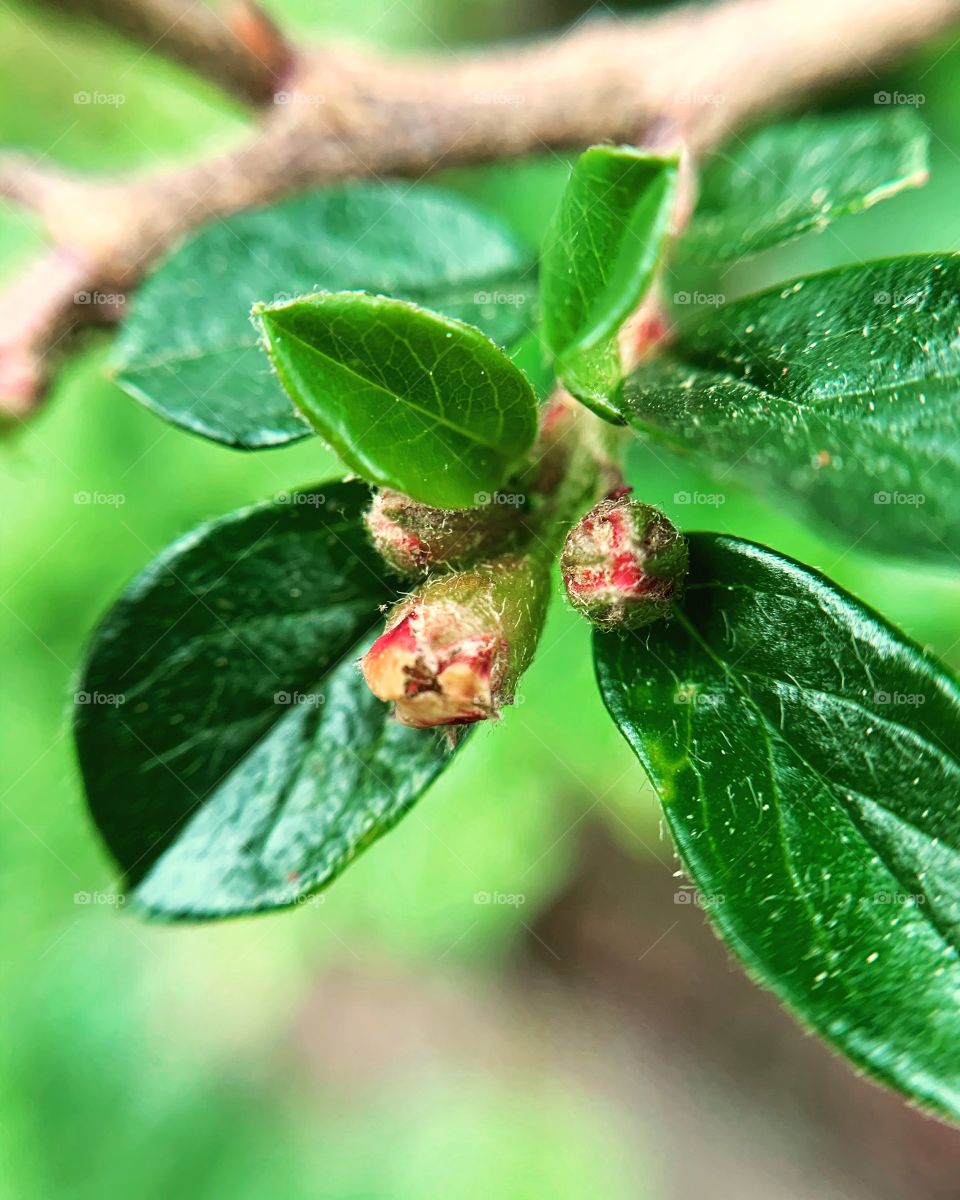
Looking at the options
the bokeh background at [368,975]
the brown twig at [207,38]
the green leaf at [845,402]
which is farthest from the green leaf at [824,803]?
the bokeh background at [368,975]

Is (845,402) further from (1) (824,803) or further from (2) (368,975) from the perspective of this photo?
(2) (368,975)

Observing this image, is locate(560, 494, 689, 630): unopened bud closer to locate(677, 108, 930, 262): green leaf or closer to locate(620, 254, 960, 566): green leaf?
locate(620, 254, 960, 566): green leaf

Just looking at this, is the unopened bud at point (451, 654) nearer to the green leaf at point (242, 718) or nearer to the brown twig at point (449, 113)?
the green leaf at point (242, 718)

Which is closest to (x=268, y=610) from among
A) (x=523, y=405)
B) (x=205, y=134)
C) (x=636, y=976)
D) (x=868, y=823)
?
(x=523, y=405)

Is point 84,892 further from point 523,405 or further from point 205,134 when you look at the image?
point 523,405

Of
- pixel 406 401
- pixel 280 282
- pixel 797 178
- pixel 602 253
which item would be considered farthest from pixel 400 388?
pixel 797 178
